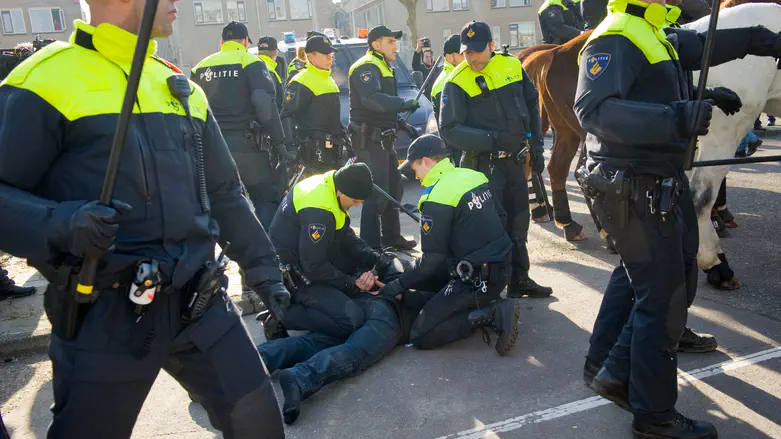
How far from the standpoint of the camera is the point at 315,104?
22.1 feet

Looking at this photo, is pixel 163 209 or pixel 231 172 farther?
pixel 231 172

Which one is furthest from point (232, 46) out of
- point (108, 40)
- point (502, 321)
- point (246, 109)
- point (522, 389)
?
point (108, 40)

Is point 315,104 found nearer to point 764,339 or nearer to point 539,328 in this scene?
point 539,328

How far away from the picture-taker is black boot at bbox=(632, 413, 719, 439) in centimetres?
297

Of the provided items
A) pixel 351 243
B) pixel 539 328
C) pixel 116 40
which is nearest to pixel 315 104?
pixel 351 243

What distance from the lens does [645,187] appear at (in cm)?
286

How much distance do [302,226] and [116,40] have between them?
2.37 m

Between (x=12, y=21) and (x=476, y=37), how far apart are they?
43.2 meters

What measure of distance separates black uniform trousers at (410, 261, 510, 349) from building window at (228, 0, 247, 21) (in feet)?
128

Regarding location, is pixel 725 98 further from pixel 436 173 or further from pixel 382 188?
pixel 382 188

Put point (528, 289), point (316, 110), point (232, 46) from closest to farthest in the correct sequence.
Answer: point (528, 289) → point (232, 46) → point (316, 110)

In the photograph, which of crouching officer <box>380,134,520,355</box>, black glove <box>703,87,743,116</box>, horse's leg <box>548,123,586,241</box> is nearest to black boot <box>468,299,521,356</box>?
crouching officer <box>380,134,520,355</box>

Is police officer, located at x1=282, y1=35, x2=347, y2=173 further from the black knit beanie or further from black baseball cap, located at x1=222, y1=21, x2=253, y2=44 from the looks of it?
the black knit beanie

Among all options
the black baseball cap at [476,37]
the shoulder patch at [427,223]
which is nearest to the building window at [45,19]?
the black baseball cap at [476,37]
